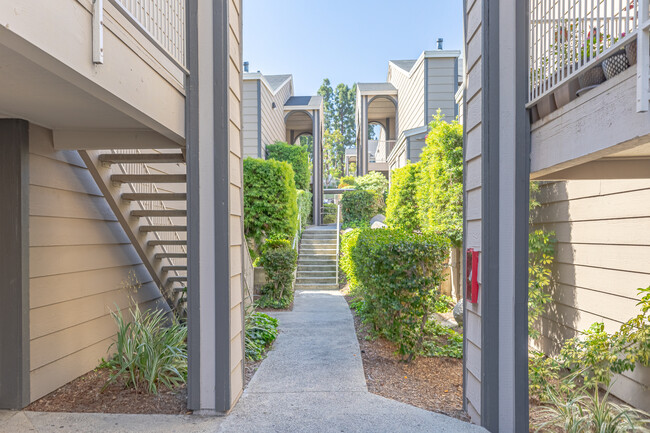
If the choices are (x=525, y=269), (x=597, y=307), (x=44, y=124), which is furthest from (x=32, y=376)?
(x=597, y=307)

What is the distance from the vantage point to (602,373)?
270 centimetres

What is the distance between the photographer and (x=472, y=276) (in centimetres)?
270

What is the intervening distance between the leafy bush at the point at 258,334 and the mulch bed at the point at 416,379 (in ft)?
3.42

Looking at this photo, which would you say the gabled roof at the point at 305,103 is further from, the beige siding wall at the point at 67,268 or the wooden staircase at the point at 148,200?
the beige siding wall at the point at 67,268

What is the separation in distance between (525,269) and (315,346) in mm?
2652

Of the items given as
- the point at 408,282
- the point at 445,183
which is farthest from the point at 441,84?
the point at 408,282

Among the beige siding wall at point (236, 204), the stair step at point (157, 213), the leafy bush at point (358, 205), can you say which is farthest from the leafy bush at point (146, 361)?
the leafy bush at point (358, 205)

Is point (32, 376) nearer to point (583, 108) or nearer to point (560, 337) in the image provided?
point (583, 108)

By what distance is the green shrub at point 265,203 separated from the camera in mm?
8570

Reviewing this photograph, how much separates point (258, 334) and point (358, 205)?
28.5 ft

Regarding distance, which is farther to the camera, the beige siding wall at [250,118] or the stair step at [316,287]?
the beige siding wall at [250,118]

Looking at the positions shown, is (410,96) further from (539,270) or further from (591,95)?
(591,95)

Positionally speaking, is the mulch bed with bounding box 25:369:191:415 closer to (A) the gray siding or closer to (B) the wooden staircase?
(B) the wooden staircase

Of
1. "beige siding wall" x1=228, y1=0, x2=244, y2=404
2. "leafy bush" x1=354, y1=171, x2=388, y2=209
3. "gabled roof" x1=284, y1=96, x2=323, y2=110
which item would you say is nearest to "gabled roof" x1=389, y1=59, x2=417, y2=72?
"gabled roof" x1=284, y1=96, x2=323, y2=110
